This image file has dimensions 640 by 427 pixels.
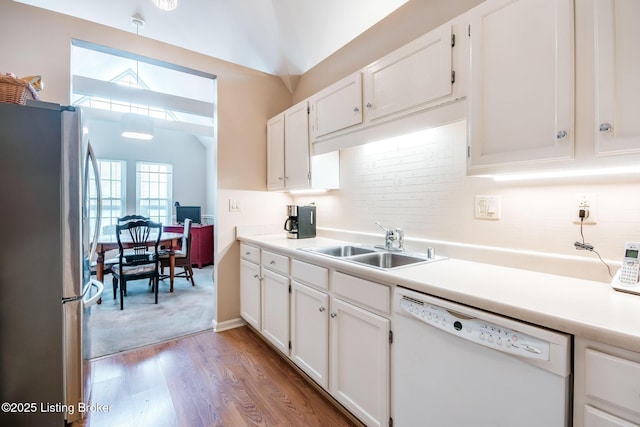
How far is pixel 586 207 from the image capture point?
1227mm

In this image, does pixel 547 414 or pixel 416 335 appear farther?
pixel 416 335

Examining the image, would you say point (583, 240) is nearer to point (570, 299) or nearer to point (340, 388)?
point (570, 299)

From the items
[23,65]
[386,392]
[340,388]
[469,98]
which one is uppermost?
[23,65]

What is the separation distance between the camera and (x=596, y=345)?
2.52ft

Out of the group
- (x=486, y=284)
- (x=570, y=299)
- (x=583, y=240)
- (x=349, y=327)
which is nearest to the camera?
(x=570, y=299)

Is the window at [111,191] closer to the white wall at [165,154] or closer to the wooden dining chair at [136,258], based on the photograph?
the white wall at [165,154]

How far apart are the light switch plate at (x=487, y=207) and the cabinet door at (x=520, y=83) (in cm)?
33

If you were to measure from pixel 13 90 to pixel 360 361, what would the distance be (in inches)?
83.9

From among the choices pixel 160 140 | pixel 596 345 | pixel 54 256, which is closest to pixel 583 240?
pixel 596 345

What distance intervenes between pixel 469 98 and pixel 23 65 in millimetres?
2728

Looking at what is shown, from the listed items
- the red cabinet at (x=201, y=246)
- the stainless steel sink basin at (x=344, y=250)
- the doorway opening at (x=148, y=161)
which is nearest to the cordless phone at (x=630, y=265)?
the stainless steel sink basin at (x=344, y=250)

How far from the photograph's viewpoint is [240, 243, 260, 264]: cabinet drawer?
2.47 metres

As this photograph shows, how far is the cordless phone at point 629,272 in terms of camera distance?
3.29 feet

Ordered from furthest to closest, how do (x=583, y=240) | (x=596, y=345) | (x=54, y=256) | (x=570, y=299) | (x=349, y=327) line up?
(x=349, y=327) → (x=54, y=256) → (x=583, y=240) → (x=570, y=299) → (x=596, y=345)
